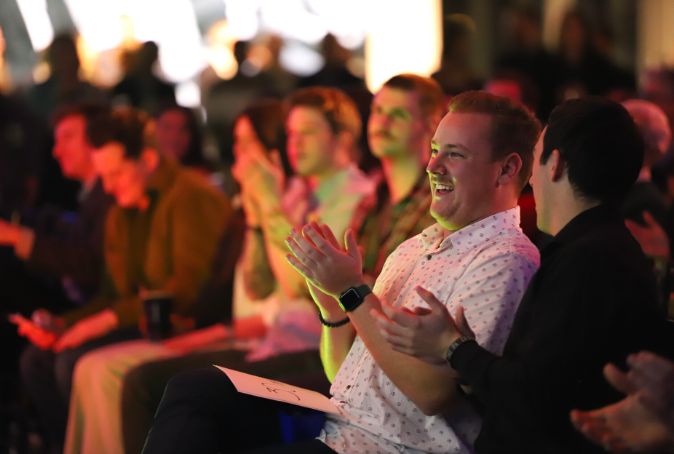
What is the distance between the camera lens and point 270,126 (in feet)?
13.8

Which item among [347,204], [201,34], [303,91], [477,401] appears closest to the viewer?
[477,401]

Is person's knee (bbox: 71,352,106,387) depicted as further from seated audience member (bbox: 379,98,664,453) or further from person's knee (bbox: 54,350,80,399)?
seated audience member (bbox: 379,98,664,453)

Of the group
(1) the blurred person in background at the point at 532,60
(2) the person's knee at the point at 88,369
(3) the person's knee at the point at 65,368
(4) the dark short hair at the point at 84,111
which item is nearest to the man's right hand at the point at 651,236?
(2) the person's knee at the point at 88,369

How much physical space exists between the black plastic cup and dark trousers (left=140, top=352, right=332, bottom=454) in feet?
4.67

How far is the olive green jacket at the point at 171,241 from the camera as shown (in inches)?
166

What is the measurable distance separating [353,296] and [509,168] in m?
0.43

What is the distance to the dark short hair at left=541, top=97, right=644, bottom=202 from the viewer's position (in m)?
2.11

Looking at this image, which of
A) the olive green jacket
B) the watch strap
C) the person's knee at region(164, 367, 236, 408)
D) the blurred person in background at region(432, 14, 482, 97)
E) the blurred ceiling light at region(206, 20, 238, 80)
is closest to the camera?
the watch strap

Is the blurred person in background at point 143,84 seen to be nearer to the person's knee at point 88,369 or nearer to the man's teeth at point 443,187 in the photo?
the person's knee at point 88,369

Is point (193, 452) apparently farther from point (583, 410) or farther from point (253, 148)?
point (253, 148)

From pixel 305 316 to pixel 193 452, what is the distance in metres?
1.40

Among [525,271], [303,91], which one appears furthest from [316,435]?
[303,91]

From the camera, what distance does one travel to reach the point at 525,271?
2.29 m

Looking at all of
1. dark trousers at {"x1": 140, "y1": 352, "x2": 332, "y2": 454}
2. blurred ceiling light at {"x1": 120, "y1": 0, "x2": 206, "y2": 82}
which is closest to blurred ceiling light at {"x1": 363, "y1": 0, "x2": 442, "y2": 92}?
blurred ceiling light at {"x1": 120, "y1": 0, "x2": 206, "y2": 82}
